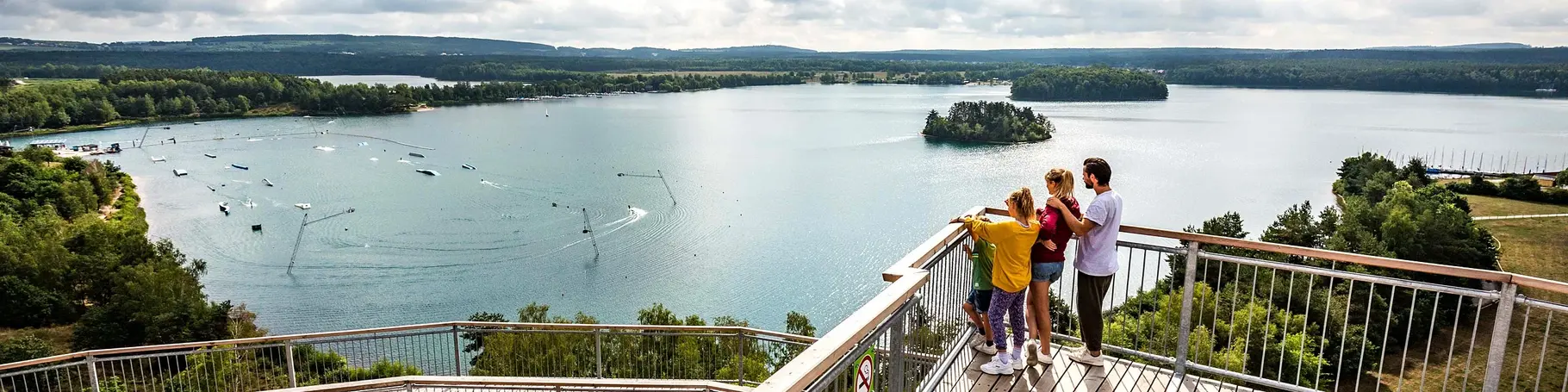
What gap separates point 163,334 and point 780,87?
174446 millimetres

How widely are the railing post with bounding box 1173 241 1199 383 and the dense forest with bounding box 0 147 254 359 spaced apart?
1090 inches

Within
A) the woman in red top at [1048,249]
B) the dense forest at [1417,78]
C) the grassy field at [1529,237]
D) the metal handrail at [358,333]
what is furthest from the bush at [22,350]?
the dense forest at [1417,78]

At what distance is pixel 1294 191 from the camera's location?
188ft

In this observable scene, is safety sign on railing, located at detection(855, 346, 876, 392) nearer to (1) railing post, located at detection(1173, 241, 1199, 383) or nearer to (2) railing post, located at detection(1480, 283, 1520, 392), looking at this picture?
(1) railing post, located at detection(1173, 241, 1199, 383)

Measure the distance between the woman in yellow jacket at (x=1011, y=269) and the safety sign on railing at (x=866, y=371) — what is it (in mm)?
1638

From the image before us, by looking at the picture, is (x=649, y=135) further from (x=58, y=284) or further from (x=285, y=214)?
(x=58, y=284)

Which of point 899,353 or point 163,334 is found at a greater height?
point 899,353

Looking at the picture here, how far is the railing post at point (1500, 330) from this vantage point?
4.00 m

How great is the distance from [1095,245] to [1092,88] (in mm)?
151246

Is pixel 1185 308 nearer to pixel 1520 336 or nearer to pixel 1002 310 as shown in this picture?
pixel 1002 310

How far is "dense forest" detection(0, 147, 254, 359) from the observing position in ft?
92.5

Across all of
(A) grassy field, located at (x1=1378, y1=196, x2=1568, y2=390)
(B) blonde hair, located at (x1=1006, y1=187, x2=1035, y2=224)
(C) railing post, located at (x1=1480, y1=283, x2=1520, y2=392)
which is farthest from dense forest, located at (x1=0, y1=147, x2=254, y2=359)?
(A) grassy field, located at (x1=1378, y1=196, x2=1568, y2=390)

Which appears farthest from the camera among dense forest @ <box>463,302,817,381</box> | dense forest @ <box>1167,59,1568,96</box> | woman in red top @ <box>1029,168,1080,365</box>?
dense forest @ <box>1167,59,1568,96</box>

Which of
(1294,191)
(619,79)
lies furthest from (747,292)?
(619,79)
